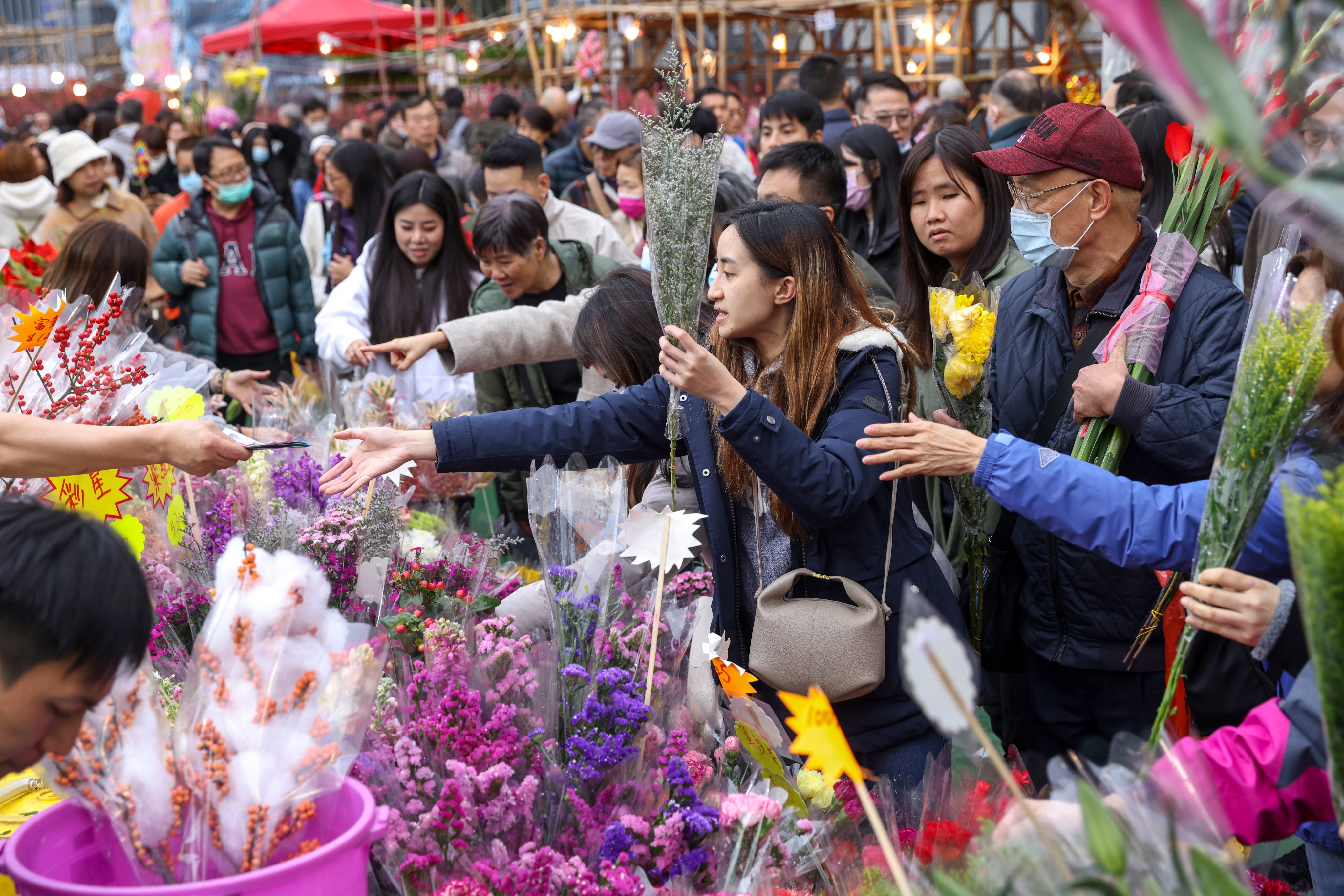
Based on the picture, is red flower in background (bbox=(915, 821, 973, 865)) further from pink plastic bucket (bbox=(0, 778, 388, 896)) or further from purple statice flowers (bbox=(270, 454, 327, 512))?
purple statice flowers (bbox=(270, 454, 327, 512))

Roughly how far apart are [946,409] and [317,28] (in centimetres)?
1514

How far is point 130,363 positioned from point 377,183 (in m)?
3.40

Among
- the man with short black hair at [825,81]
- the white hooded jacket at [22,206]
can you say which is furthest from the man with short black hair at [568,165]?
the white hooded jacket at [22,206]

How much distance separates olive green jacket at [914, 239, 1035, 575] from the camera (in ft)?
A: 8.75

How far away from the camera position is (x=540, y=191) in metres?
4.82

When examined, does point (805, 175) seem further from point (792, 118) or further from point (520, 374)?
point (792, 118)

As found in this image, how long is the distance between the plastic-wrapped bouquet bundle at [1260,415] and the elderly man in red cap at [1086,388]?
626 mm

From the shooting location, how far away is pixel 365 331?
413 centimetres

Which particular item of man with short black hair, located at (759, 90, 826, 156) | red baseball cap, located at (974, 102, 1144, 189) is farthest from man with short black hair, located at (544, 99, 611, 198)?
red baseball cap, located at (974, 102, 1144, 189)

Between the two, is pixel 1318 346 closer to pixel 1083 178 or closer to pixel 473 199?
pixel 1083 178

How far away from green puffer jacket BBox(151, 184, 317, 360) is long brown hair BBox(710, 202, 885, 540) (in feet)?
11.7

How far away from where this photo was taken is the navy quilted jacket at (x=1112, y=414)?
2.06 metres

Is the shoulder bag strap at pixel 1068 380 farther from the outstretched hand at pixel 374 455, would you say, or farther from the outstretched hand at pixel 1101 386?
the outstretched hand at pixel 374 455

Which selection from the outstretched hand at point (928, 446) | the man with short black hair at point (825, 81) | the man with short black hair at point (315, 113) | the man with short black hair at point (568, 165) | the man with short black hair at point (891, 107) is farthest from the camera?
the man with short black hair at point (315, 113)
